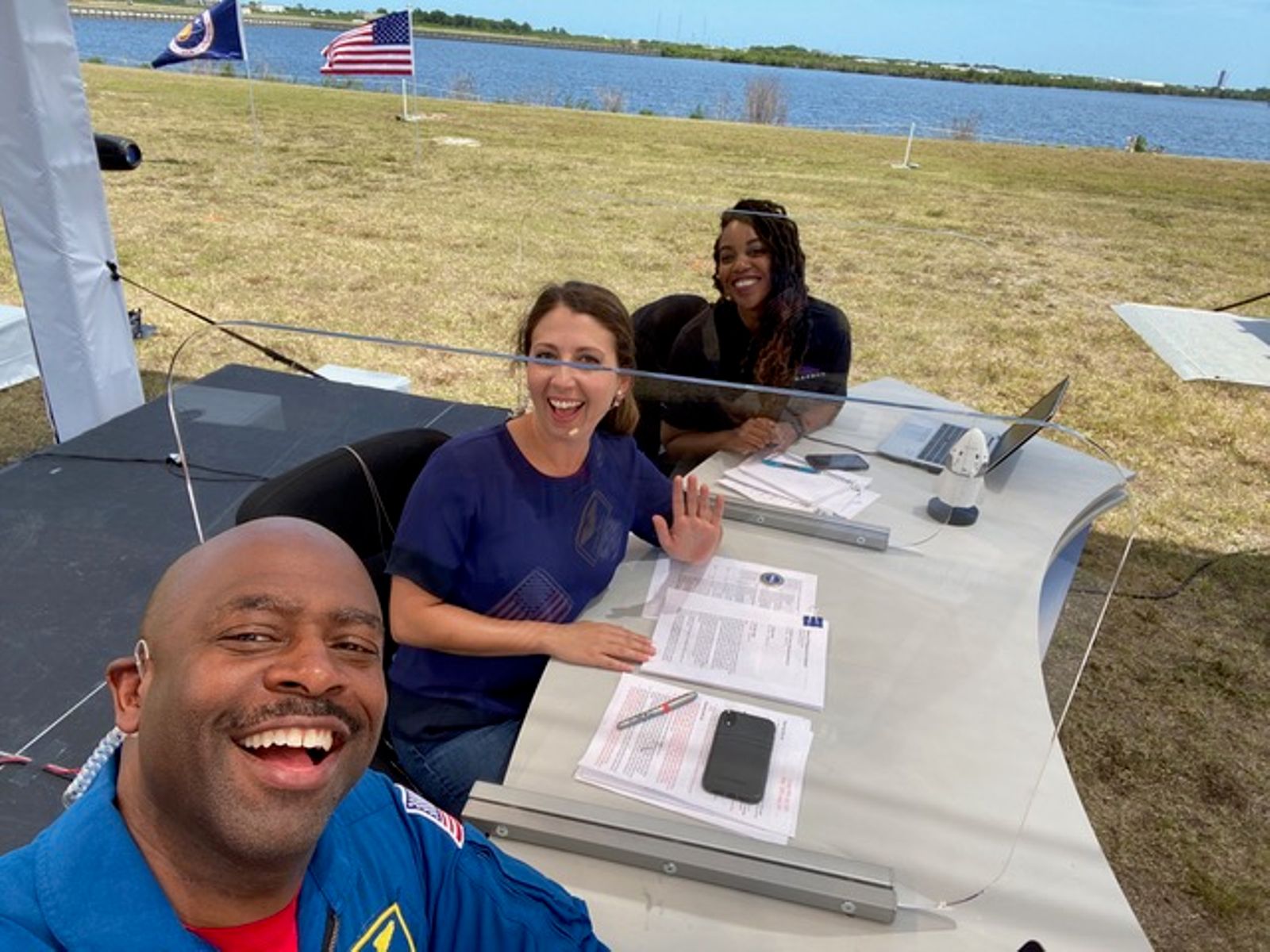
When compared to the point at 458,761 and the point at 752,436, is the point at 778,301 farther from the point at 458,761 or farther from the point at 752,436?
the point at 458,761

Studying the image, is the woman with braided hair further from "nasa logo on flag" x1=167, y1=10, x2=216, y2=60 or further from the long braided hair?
"nasa logo on flag" x1=167, y1=10, x2=216, y2=60

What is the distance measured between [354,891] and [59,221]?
3.20m

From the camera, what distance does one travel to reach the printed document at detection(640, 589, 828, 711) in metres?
1.45

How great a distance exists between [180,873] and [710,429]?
1.39 metres

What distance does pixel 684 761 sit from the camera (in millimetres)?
1285

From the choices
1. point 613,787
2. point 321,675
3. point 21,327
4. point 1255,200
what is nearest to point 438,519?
point 613,787

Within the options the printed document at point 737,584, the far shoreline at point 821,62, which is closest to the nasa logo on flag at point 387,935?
the printed document at point 737,584

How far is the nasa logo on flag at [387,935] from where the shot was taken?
88 cm

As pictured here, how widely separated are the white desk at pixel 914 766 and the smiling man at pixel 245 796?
29cm

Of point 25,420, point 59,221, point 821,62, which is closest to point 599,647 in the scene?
point 59,221


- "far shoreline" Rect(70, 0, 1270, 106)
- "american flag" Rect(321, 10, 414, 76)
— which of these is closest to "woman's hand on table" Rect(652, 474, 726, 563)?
"american flag" Rect(321, 10, 414, 76)

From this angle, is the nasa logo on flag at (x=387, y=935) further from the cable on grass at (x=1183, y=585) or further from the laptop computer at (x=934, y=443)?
the cable on grass at (x=1183, y=585)

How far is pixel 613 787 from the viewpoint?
4.04 ft

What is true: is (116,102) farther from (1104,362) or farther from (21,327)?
(1104,362)
